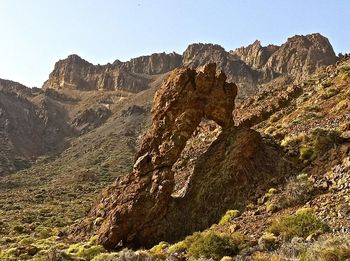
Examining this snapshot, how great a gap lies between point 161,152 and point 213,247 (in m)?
9.08

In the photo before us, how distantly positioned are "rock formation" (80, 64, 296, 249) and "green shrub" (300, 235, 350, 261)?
29.5 feet

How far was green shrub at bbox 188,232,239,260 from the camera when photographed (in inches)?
665

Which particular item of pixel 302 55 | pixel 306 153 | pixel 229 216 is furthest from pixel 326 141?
pixel 302 55

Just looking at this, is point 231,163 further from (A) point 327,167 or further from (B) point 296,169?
(A) point 327,167

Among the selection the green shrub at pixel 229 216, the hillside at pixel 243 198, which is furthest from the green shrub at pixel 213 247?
the green shrub at pixel 229 216

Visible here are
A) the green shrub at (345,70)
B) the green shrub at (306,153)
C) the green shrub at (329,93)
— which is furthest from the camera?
the green shrub at (345,70)

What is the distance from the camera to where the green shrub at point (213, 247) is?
16.9 meters

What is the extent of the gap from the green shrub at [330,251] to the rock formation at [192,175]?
8.98 metres

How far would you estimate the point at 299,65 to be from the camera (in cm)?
16950

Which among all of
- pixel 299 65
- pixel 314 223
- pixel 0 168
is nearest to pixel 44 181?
pixel 0 168

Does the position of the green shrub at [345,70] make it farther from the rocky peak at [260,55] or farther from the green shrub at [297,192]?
the rocky peak at [260,55]

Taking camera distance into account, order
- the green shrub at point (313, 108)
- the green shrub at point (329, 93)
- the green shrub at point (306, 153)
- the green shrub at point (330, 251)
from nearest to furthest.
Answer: the green shrub at point (330, 251) < the green shrub at point (306, 153) < the green shrub at point (313, 108) < the green shrub at point (329, 93)

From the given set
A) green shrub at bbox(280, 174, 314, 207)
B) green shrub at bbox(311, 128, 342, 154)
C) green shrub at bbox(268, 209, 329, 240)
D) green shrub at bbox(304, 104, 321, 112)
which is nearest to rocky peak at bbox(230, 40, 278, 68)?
green shrub at bbox(304, 104, 321, 112)

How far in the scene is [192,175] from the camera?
83.3ft
